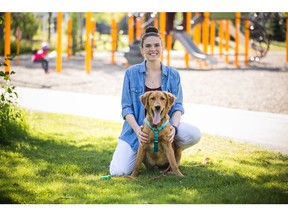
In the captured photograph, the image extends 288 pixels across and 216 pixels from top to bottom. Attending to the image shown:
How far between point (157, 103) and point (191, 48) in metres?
10.3

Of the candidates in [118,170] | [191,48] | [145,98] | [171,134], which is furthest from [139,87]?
[191,48]

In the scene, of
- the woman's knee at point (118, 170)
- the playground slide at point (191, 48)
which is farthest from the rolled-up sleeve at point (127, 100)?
the playground slide at point (191, 48)

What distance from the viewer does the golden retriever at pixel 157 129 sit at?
15.1 ft

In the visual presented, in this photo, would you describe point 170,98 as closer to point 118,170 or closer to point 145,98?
point 145,98

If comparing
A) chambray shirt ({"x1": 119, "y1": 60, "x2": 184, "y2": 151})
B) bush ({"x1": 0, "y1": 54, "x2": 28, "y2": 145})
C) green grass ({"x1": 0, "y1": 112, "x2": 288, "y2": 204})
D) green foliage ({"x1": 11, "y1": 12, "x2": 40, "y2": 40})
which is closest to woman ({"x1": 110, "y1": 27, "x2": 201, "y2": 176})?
chambray shirt ({"x1": 119, "y1": 60, "x2": 184, "y2": 151})

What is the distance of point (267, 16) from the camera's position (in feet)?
47.3

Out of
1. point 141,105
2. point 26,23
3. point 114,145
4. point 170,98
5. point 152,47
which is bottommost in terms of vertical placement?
point 114,145

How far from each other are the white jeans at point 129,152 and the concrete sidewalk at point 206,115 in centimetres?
146

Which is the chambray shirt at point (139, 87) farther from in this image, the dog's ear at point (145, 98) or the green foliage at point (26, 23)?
the green foliage at point (26, 23)

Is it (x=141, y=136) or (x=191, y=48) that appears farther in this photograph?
(x=191, y=48)

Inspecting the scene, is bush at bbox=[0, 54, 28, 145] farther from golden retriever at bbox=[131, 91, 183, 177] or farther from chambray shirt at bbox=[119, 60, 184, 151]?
golden retriever at bbox=[131, 91, 183, 177]

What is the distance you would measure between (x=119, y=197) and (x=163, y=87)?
1.31 m

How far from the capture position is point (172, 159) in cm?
480
